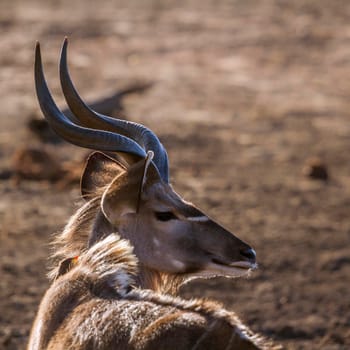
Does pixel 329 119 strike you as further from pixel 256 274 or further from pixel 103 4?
pixel 103 4

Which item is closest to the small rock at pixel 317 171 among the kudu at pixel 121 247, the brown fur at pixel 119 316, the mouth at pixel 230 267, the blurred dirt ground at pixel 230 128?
the blurred dirt ground at pixel 230 128

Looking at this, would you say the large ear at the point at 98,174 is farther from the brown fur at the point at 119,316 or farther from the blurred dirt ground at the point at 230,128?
the brown fur at the point at 119,316

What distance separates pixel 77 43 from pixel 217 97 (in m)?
4.94

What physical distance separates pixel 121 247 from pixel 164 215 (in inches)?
35.0

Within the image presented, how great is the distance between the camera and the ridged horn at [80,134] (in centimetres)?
638

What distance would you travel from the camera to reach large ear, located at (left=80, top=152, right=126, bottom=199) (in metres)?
6.81

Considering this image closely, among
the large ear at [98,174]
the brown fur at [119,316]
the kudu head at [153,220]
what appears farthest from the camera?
the large ear at [98,174]

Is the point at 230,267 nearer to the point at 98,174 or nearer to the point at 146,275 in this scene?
the point at 146,275

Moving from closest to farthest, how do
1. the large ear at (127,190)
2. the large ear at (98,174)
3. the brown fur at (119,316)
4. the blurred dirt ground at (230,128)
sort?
the brown fur at (119,316) → the large ear at (127,190) → the large ear at (98,174) → the blurred dirt ground at (230,128)

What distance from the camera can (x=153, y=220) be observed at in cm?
637

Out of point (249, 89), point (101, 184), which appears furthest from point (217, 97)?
point (101, 184)

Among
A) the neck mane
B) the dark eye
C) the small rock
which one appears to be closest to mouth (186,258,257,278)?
the neck mane

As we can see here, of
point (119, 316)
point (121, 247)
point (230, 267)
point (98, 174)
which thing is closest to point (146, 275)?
point (230, 267)

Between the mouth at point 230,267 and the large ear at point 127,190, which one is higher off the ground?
→ the large ear at point 127,190
